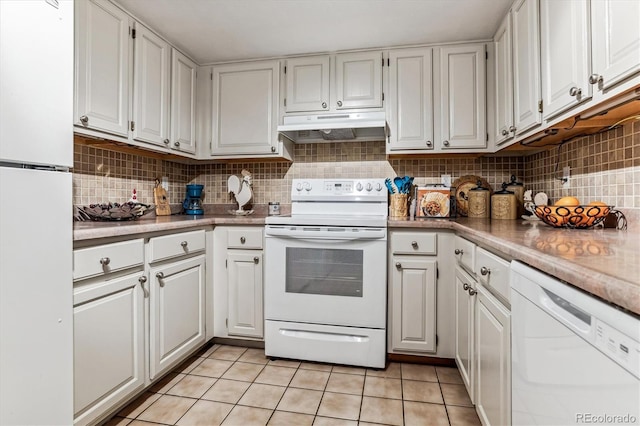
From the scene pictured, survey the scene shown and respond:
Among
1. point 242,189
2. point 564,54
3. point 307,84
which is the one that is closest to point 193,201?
point 242,189

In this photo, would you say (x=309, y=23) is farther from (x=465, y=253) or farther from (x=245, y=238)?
(x=465, y=253)

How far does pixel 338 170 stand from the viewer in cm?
278

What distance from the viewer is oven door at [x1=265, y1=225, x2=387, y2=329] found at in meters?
2.06

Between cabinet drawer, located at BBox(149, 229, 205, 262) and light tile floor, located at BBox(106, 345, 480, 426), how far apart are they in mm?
708

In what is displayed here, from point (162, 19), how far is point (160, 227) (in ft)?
4.30

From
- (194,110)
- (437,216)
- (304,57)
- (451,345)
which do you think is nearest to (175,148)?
(194,110)

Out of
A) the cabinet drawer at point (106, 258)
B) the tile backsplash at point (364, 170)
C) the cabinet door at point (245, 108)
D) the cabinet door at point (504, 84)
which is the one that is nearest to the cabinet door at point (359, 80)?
the tile backsplash at point (364, 170)

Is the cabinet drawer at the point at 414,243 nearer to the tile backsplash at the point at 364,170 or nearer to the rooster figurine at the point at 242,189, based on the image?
the tile backsplash at the point at 364,170

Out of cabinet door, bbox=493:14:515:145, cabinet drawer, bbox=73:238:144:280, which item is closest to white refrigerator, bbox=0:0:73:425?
cabinet drawer, bbox=73:238:144:280

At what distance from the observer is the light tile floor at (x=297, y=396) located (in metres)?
1.58

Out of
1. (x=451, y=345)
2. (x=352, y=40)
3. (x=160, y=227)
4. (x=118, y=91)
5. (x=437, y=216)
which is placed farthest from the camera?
(x=437, y=216)

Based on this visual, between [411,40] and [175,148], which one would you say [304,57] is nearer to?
[411,40]

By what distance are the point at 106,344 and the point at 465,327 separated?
5.36 feet

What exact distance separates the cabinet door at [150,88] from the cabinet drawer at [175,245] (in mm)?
672
